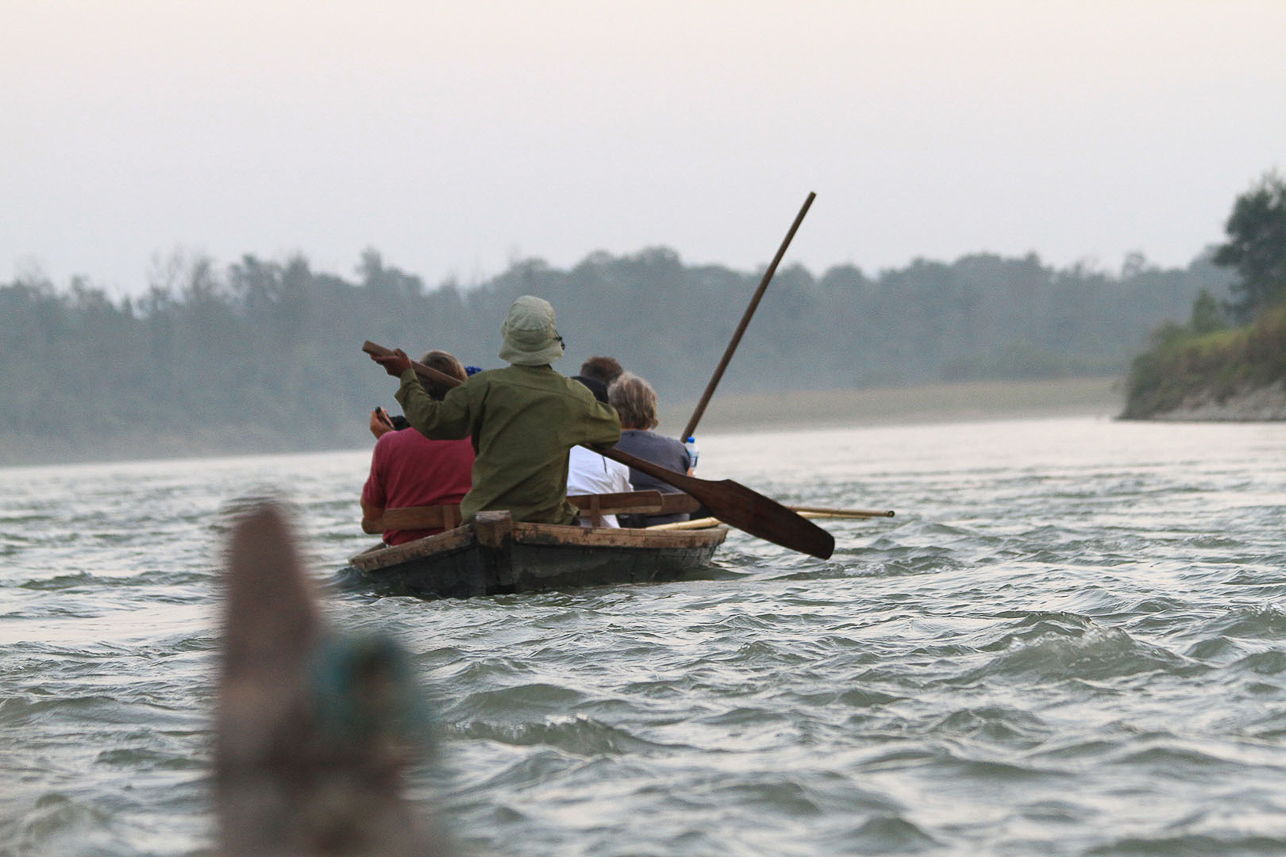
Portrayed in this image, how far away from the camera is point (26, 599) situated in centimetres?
849

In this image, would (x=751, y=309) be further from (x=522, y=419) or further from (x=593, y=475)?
(x=522, y=419)

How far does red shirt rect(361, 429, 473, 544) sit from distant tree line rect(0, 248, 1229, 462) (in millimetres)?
71225

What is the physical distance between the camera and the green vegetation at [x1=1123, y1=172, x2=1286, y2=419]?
39.2 meters

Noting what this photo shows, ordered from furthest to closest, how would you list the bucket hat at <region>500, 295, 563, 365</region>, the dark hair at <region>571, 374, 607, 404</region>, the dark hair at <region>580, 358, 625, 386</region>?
1. the dark hair at <region>580, 358, 625, 386</region>
2. the dark hair at <region>571, 374, 607, 404</region>
3. the bucket hat at <region>500, 295, 563, 365</region>

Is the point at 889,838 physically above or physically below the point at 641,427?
below

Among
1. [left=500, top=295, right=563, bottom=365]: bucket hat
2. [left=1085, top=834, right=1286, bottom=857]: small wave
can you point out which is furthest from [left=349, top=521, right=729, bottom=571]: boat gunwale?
[left=1085, top=834, right=1286, bottom=857]: small wave

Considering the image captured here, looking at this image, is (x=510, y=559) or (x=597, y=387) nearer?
(x=510, y=559)

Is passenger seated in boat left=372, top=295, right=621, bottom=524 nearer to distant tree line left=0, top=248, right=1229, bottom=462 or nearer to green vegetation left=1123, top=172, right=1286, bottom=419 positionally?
green vegetation left=1123, top=172, right=1286, bottom=419

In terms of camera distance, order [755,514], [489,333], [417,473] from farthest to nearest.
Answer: [489,333] < [417,473] < [755,514]

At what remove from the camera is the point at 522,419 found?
6.91 m

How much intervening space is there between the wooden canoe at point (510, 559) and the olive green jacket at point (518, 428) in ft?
0.58

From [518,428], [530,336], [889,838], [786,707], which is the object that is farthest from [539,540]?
[889,838]

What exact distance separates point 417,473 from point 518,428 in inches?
42.8

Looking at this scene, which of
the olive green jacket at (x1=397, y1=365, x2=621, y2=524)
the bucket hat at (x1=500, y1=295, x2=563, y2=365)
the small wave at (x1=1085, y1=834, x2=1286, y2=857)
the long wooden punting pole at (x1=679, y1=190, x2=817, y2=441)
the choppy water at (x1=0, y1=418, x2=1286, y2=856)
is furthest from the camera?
the long wooden punting pole at (x1=679, y1=190, x2=817, y2=441)
